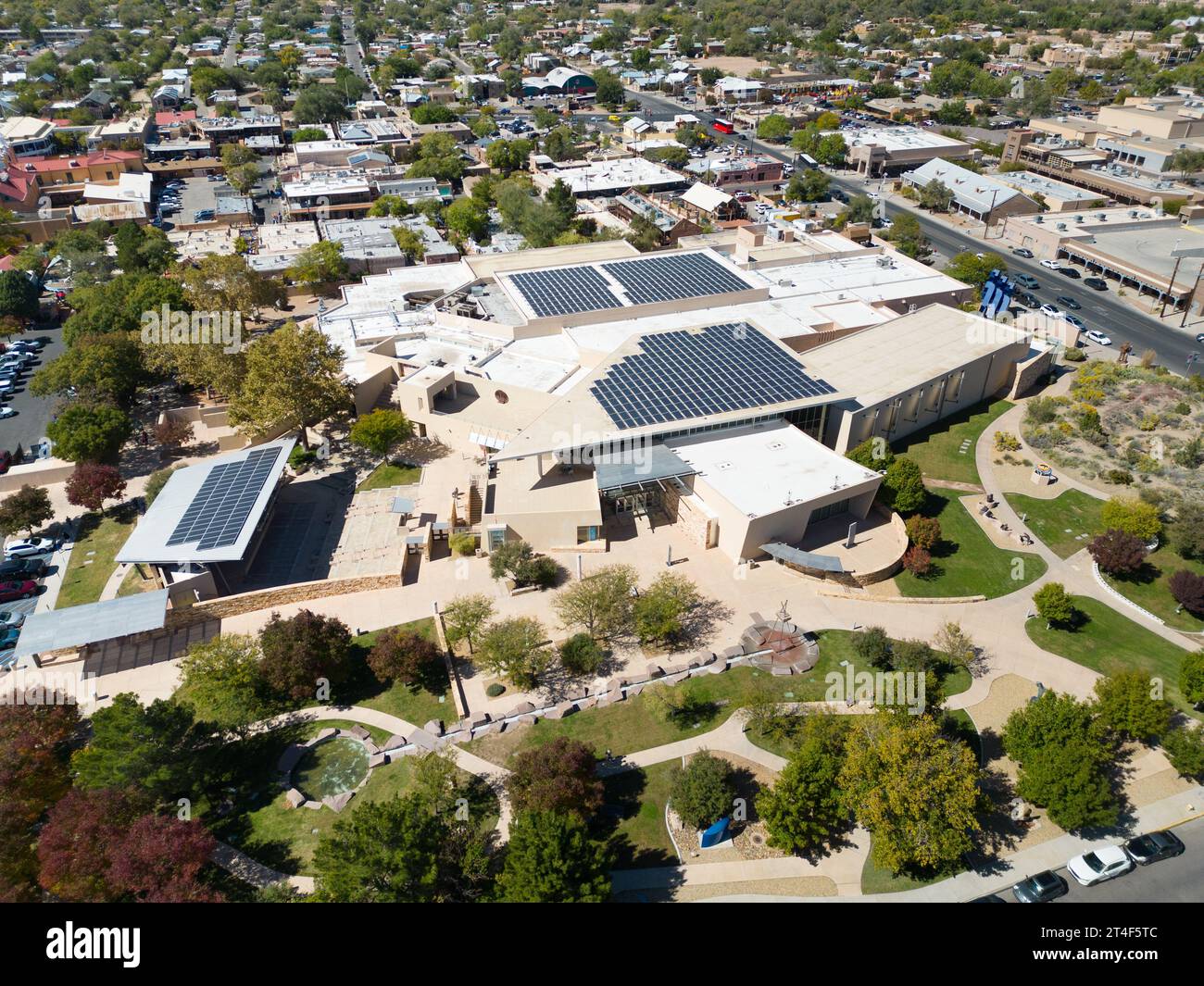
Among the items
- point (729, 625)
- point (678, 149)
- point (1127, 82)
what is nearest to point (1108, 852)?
point (729, 625)

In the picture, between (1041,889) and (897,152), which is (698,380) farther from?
(897,152)

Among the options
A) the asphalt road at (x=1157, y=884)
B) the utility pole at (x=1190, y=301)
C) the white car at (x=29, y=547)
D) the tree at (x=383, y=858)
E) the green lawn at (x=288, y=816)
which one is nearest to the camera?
the tree at (x=383, y=858)

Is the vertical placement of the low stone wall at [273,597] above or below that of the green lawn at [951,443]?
below

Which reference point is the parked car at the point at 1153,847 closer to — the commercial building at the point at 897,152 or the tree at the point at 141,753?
the tree at the point at 141,753

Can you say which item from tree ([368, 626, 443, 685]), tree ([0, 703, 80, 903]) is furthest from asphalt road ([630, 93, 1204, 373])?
tree ([0, 703, 80, 903])

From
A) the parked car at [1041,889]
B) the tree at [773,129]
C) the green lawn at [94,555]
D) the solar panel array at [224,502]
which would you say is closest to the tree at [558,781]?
the parked car at [1041,889]

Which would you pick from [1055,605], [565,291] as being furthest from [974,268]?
[1055,605]

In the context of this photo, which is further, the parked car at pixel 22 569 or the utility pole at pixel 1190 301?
the utility pole at pixel 1190 301
